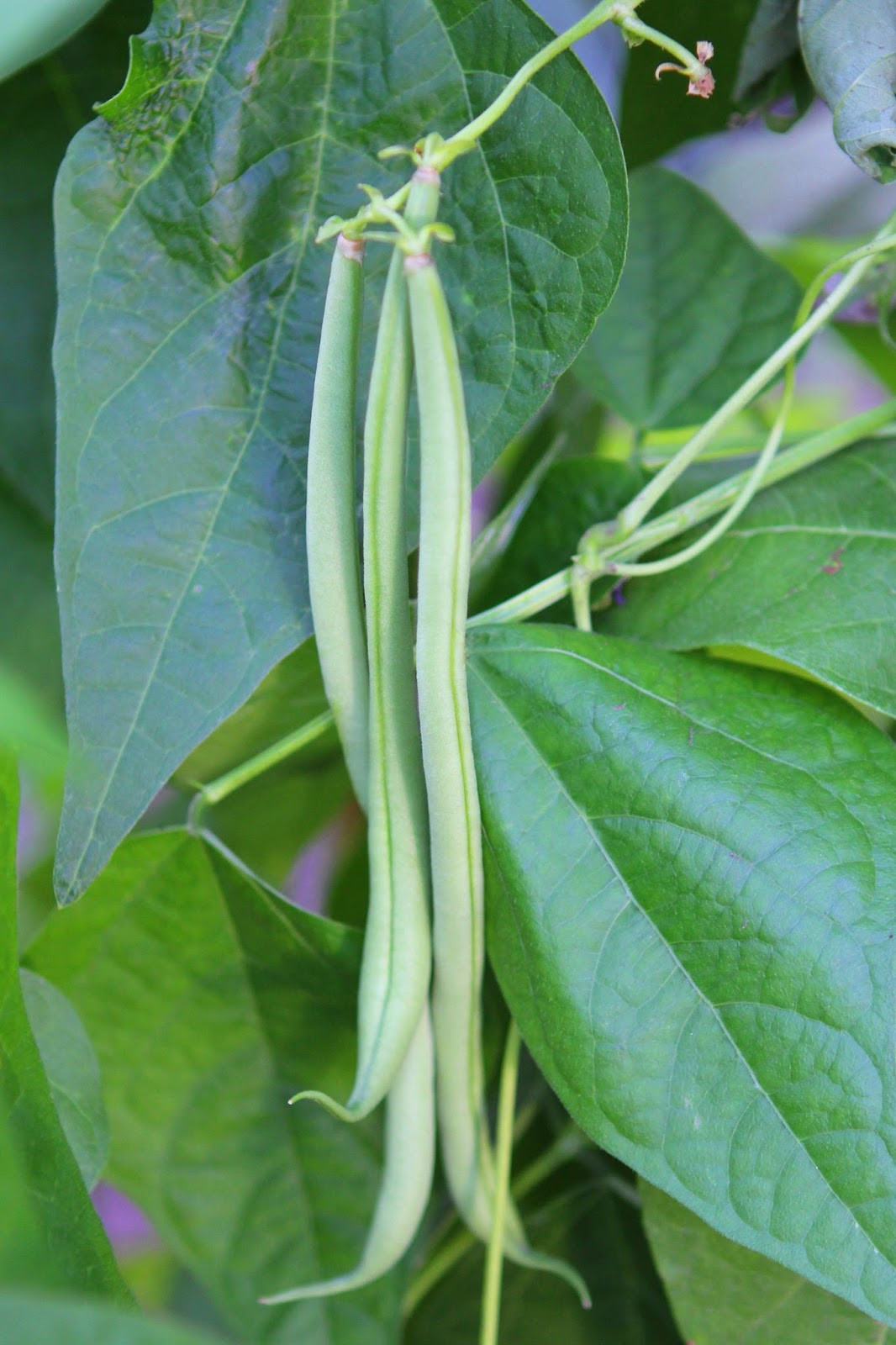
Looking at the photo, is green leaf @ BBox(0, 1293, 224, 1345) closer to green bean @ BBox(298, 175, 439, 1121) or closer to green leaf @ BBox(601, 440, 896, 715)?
green bean @ BBox(298, 175, 439, 1121)

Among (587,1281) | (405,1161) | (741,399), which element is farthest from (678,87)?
(587,1281)

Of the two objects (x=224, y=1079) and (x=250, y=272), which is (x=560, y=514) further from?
(x=224, y=1079)

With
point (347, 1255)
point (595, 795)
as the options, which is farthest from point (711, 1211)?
point (347, 1255)

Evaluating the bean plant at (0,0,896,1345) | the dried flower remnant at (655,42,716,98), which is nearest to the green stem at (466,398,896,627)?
the bean plant at (0,0,896,1345)

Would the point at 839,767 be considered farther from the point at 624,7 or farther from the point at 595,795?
the point at 624,7

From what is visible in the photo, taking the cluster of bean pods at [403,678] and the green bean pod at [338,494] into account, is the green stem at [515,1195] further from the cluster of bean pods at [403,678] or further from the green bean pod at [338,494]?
the green bean pod at [338,494]
